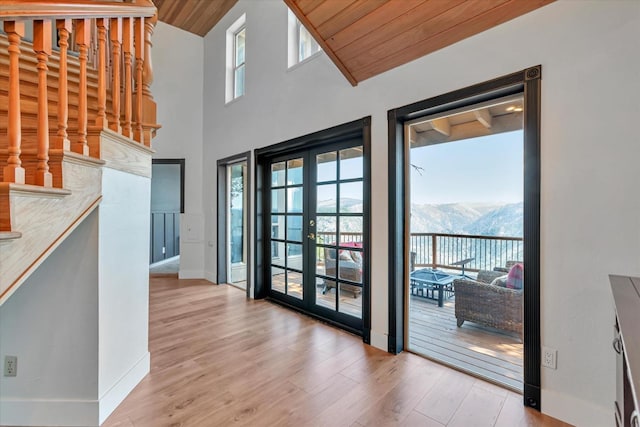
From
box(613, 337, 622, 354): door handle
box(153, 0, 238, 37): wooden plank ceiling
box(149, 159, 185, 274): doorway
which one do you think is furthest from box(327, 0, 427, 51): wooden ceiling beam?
box(149, 159, 185, 274): doorway

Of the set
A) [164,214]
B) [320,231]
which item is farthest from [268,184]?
[164,214]

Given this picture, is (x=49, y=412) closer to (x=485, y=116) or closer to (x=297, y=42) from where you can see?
(x=297, y=42)

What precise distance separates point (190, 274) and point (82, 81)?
4.47 meters

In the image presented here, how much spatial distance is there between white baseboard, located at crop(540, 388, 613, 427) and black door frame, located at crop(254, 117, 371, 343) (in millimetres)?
1316

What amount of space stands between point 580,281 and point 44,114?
279cm

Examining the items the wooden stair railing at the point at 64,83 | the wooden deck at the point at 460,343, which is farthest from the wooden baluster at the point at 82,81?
the wooden deck at the point at 460,343

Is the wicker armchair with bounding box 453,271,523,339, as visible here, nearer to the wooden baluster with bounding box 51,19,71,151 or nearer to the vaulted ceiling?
the vaulted ceiling

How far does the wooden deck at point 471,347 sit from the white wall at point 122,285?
218cm

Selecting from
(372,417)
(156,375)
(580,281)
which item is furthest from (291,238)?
(580,281)

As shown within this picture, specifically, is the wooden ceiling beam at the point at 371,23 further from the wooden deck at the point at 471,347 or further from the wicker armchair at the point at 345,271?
the wooden deck at the point at 471,347

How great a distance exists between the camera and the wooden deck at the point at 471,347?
2.26m

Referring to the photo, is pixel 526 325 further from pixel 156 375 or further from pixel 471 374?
pixel 156 375

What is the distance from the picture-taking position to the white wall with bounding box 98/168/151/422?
1703 mm

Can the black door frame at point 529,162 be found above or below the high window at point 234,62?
below
